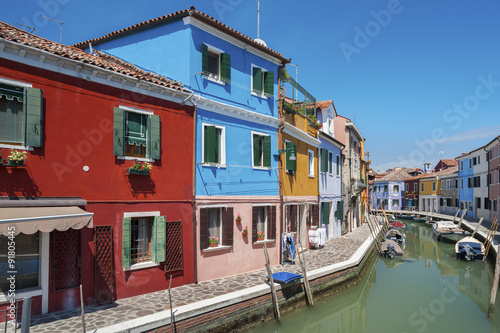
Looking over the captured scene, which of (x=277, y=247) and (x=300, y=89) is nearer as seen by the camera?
(x=277, y=247)

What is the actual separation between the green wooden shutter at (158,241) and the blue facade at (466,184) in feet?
146

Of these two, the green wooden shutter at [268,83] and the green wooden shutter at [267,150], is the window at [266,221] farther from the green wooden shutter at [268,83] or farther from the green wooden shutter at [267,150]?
the green wooden shutter at [268,83]

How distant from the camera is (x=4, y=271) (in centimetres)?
841

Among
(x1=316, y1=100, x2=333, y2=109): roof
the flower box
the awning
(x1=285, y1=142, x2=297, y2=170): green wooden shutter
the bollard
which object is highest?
(x1=316, y1=100, x2=333, y2=109): roof

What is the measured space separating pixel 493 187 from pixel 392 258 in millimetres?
19623

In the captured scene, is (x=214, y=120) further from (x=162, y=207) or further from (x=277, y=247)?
(x=277, y=247)

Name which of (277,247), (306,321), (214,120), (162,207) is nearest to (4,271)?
(162,207)

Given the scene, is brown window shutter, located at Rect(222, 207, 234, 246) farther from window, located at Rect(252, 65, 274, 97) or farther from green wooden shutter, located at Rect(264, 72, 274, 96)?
green wooden shutter, located at Rect(264, 72, 274, 96)

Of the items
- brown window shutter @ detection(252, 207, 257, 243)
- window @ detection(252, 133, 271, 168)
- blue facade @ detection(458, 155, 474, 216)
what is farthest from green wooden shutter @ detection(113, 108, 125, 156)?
blue facade @ detection(458, 155, 474, 216)

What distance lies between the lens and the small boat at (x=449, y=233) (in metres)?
30.3

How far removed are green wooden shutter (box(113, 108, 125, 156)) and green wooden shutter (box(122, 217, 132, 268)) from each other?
206cm

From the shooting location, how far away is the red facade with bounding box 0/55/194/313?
882cm

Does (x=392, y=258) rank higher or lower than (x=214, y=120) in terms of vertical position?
lower

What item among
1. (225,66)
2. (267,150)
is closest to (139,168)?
(225,66)
